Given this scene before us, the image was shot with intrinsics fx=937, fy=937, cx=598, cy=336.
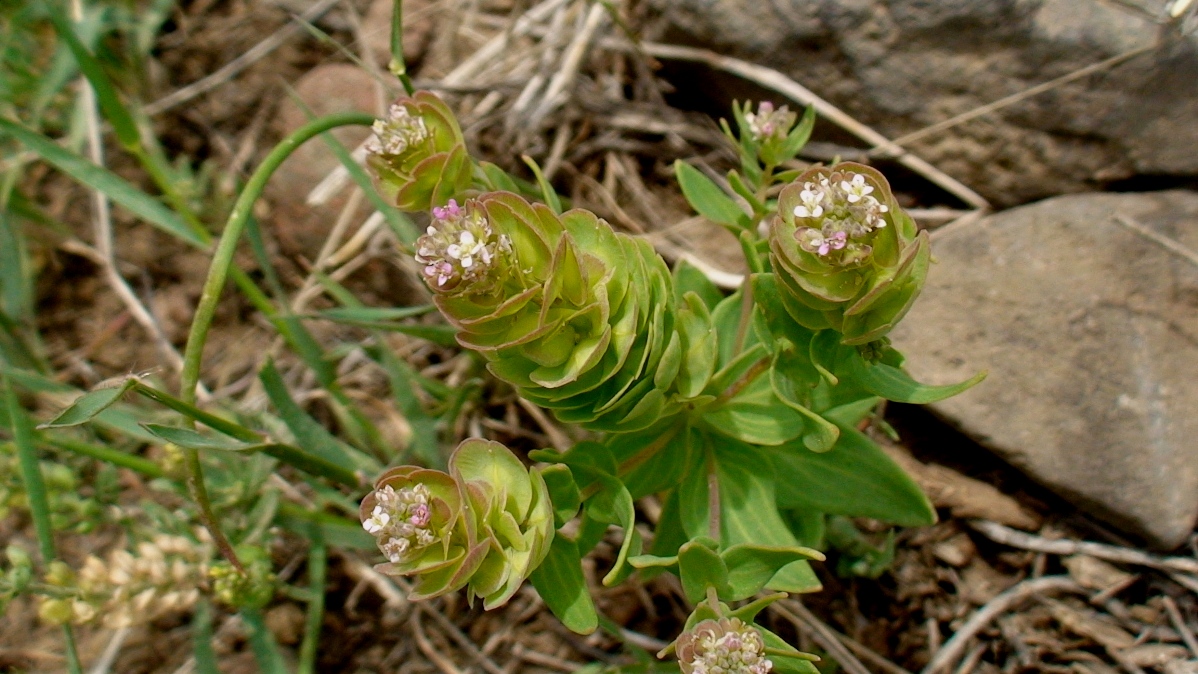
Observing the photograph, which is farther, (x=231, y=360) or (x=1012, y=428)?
(x=231, y=360)

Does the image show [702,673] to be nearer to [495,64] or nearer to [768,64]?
[768,64]

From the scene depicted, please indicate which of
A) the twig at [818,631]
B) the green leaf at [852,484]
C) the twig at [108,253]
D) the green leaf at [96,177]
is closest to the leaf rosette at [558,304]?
the green leaf at [852,484]

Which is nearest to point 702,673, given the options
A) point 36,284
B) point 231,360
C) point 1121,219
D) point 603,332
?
point 603,332

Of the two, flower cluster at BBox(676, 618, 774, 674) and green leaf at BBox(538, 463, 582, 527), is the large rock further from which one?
flower cluster at BBox(676, 618, 774, 674)

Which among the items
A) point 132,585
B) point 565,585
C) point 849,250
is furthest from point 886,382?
point 132,585

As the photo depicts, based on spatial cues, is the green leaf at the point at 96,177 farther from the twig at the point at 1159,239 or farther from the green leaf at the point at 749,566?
the twig at the point at 1159,239
